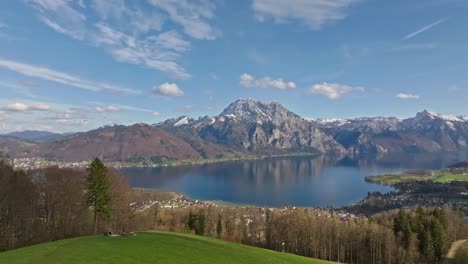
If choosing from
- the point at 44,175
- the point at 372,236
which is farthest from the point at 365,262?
the point at 44,175

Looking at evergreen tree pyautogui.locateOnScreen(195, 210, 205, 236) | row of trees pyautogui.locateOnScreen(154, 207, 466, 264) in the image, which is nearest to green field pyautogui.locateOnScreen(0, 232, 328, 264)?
row of trees pyautogui.locateOnScreen(154, 207, 466, 264)

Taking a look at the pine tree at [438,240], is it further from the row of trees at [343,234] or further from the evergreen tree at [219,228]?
the evergreen tree at [219,228]

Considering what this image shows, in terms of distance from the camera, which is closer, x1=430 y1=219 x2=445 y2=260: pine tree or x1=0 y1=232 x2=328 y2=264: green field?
x1=0 y1=232 x2=328 y2=264: green field

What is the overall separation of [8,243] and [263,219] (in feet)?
203

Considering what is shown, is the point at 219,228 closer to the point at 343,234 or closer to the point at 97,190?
the point at 343,234

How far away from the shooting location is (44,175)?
6159 cm

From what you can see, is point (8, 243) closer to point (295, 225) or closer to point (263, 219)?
point (295, 225)

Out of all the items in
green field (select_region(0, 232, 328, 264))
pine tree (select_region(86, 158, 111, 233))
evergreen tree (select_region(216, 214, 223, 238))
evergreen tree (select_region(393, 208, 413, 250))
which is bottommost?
evergreen tree (select_region(216, 214, 223, 238))

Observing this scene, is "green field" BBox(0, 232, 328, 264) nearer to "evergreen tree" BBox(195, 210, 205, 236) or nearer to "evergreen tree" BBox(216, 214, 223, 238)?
"evergreen tree" BBox(195, 210, 205, 236)

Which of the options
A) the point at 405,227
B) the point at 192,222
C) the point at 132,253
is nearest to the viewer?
the point at 132,253

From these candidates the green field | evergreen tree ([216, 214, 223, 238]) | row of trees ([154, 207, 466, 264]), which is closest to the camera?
the green field

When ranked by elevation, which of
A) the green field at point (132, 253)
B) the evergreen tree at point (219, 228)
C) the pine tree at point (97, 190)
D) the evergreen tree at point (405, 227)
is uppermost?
the pine tree at point (97, 190)

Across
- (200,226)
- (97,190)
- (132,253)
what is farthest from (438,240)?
(132,253)

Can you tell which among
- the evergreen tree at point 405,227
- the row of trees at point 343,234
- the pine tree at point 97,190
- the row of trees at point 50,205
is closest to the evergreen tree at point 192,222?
the row of trees at point 343,234
